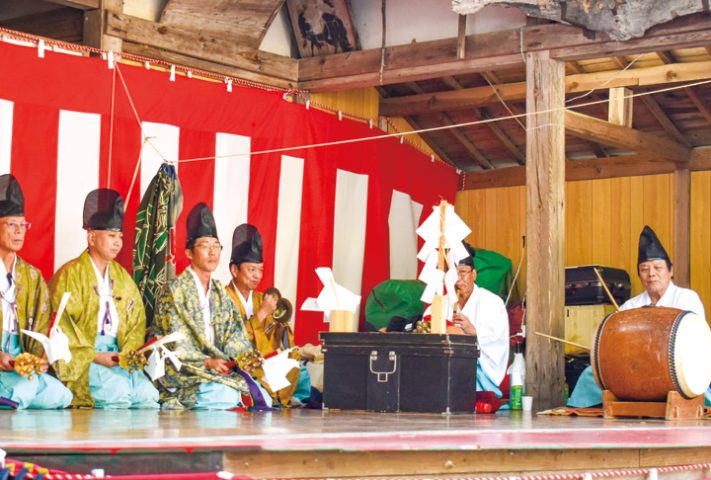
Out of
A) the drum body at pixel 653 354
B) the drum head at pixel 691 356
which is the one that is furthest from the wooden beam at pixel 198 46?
the drum head at pixel 691 356

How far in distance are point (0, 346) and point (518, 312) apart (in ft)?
15.4

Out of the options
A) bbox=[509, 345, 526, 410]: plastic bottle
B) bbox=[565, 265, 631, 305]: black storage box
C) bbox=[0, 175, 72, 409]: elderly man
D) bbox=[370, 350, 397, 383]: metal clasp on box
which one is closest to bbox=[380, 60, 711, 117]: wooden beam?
bbox=[565, 265, 631, 305]: black storage box

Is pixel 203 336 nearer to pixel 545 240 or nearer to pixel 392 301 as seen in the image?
pixel 545 240

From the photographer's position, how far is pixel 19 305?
612 cm

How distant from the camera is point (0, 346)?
6008 mm

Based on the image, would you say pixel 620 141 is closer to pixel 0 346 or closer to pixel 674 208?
pixel 674 208

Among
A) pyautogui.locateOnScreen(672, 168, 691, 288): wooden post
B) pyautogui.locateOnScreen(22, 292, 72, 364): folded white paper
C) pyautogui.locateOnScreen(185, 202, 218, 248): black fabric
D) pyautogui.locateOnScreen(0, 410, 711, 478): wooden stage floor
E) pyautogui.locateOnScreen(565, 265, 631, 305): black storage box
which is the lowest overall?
pyautogui.locateOnScreen(0, 410, 711, 478): wooden stage floor

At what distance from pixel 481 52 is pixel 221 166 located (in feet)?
6.34

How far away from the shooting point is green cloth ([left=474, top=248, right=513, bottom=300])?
387 inches

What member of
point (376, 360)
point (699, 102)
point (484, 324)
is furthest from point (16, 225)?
point (699, 102)

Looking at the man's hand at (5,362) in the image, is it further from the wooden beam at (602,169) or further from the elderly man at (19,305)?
the wooden beam at (602,169)

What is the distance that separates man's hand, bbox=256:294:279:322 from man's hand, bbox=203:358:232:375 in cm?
85

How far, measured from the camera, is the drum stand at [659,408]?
20.0 ft

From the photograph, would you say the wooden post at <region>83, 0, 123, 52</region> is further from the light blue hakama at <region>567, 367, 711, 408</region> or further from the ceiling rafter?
the light blue hakama at <region>567, 367, 711, 408</region>
